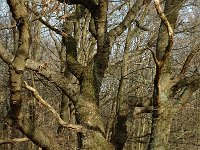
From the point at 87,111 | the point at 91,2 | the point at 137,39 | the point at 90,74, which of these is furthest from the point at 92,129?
the point at 137,39

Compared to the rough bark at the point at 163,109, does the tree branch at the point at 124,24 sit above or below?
above

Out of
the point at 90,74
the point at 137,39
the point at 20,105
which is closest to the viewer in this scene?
the point at 20,105

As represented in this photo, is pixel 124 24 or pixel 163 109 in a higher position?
pixel 124 24

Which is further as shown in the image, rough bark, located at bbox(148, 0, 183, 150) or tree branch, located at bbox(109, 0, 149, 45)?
tree branch, located at bbox(109, 0, 149, 45)

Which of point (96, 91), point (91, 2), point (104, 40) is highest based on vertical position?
point (91, 2)

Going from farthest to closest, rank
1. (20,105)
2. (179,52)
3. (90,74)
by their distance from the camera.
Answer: (179,52)
(90,74)
(20,105)

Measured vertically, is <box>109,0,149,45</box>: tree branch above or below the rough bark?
above

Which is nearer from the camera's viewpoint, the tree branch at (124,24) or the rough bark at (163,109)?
the rough bark at (163,109)

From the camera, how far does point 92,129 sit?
6.70 meters

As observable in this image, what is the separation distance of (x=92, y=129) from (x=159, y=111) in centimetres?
117

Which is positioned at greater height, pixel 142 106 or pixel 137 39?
pixel 137 39

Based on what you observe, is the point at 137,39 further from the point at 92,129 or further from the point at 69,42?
the point at 92,129

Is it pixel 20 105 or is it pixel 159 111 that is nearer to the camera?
pixel 20 105

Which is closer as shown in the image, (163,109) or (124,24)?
(163,109)
